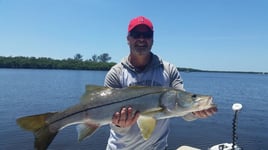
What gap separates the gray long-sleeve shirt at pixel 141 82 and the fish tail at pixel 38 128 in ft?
3.15

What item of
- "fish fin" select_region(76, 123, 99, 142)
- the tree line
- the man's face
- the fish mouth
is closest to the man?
the man's face

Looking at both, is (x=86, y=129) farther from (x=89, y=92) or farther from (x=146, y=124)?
(x=146, y=124)

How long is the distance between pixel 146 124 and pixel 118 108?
1.30 ft

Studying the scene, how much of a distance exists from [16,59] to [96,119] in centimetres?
13482

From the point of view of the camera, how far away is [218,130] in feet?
71.7

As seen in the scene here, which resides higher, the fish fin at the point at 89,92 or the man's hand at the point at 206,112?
the fish fin at the point at 89,92

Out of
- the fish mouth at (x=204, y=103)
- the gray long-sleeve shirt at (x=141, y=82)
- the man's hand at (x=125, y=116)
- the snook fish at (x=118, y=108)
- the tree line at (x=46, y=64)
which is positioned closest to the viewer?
the snook fish at (x=118, y=108)

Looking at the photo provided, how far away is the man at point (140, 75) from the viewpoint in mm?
4492

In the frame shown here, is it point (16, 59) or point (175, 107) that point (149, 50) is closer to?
point (175, 107)

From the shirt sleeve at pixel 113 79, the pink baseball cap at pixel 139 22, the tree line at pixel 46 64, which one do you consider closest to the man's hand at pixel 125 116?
the shirt sleeve at pixel 113 79

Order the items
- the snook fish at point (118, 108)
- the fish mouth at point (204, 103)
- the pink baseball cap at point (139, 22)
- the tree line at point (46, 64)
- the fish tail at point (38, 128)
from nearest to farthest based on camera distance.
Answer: the fish tail at point (38, 128)
the snook fish at point (118, 108)
the fish mouth at point (204, 103)
the pink baseball cap at point (139, 22)
the tree line at point (46, 64)

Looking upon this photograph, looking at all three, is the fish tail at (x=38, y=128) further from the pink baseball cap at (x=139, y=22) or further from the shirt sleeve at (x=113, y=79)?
the pink baseball cap at (x=139, y=22)

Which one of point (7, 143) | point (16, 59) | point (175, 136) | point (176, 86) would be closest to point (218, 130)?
point (175, 136)

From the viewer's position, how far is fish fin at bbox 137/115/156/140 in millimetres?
3982
